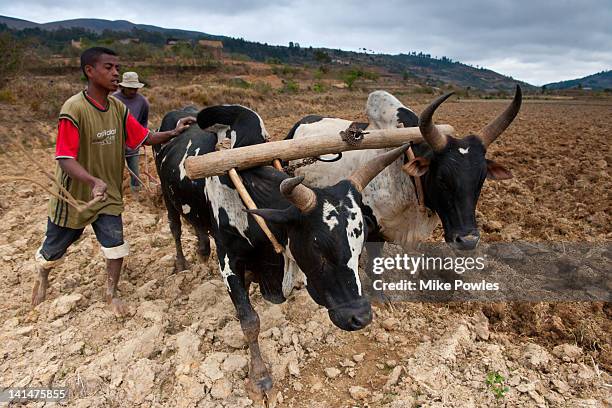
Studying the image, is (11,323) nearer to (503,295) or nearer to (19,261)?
(19,261)

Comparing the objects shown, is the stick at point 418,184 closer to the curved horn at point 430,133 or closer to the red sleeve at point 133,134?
the curved horn at point 430,133

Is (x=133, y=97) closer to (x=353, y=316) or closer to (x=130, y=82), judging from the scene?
(x=130, y=82)

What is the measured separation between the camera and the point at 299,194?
2145 millimetres

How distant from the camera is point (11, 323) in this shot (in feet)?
10.9

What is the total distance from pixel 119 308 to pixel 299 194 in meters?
2.28

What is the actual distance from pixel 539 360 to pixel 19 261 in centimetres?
480

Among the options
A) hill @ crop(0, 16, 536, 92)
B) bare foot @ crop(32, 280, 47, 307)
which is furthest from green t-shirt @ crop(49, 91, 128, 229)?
hill @ crop(0, 16, 536, 92)

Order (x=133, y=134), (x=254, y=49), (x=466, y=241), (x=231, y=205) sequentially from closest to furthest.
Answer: (x=231, y=205)
(x=466, y=241)
(x=133, y=134)
(x=254, y=49)

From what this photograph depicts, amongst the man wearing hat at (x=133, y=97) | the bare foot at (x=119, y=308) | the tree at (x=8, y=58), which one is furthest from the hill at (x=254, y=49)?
the bare foot at (x=119, y=308)

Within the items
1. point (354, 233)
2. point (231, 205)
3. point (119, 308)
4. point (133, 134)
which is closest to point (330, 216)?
point (354, 233)

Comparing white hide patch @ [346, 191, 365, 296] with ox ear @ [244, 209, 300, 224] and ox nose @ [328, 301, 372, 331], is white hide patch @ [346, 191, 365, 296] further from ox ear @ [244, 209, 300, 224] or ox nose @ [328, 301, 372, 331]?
ox ear @ [244, 209, 300, 224]

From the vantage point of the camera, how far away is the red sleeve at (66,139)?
2889mm

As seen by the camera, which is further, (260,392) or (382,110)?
(382,110)

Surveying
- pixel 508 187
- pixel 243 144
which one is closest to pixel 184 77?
pixel 508 187
